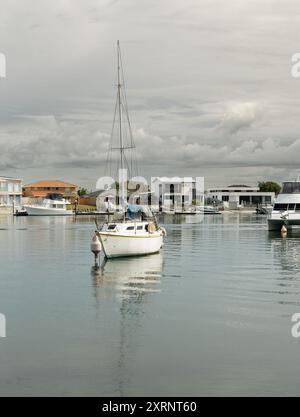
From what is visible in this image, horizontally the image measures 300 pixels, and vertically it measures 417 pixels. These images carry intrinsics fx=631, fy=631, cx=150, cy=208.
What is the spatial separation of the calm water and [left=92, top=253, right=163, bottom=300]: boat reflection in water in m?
0.07

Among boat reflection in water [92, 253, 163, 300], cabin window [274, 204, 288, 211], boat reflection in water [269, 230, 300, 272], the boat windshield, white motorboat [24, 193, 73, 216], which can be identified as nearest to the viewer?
boat reflection in water [92, 253, 163, 300]

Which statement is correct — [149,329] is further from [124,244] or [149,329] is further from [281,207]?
[281,207]

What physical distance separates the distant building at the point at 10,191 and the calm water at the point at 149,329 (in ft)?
482

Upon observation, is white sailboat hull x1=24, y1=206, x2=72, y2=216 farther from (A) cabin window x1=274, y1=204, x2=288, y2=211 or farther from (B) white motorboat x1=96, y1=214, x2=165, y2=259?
(B) white motorboat x1=96, y1=214, x2=165, y2=259

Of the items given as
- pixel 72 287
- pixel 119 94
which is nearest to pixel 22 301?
pixel 72 287

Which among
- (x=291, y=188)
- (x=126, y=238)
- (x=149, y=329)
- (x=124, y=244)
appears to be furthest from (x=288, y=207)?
(x=149, y=329)

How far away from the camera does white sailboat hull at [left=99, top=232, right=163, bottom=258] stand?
4653 centimetres

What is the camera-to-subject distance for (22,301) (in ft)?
102

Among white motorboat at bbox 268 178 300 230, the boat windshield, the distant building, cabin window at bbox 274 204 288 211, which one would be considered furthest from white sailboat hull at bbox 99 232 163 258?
the distant building

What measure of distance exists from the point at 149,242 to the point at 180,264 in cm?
354

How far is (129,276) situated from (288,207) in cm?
4697

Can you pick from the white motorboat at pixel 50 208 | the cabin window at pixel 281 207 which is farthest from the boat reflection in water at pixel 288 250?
the white motorboat at pixel 50 208

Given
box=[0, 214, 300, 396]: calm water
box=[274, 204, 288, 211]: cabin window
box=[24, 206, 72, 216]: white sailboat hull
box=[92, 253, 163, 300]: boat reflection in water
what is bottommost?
box=[0, 214, 300, 396]: calm water

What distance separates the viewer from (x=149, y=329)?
80.0 ft
